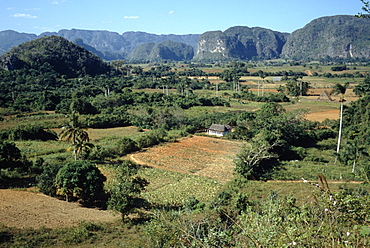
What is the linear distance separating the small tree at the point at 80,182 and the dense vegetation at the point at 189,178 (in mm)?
57

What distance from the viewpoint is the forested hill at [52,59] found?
86312 mm

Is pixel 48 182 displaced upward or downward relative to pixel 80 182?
downward

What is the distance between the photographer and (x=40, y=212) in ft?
49.7

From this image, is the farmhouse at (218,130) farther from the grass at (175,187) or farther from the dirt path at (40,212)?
the dirt path at (40,212)

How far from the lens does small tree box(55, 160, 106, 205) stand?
1673 cm

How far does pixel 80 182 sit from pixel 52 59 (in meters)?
88.7

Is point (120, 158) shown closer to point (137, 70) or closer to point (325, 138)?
point (325, 138)

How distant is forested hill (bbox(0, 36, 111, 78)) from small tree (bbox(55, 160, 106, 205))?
76663mm

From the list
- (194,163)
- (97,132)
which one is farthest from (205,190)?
(97,132)

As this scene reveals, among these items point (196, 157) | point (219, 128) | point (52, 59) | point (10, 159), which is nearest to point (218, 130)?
point (219, 128)

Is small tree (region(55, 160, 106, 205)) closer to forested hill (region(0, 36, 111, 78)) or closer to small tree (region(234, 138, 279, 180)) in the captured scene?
small tree (region(234, 138, 279, 180))

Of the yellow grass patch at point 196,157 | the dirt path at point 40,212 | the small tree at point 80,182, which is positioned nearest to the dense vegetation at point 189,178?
the small tree at point 80,182

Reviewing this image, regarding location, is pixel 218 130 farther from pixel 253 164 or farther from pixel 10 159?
pixel 10 159

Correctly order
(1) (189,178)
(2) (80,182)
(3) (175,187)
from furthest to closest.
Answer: (1) (189,178) < (3) (175,187) < (2) (80,182)
